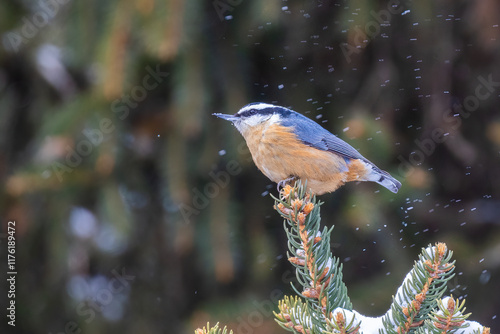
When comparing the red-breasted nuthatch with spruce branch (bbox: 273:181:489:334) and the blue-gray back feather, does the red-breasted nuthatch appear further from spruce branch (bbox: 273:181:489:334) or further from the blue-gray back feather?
spruce branch (bbox: 273:181:489:334)

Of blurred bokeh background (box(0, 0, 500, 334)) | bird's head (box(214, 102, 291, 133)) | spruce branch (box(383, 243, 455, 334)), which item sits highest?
spruce branch (box(383, 243, 455, 334))

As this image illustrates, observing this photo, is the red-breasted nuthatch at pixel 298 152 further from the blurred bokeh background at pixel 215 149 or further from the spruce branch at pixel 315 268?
the spruce branch at pixel 315 268

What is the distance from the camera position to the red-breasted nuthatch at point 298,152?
203 cm

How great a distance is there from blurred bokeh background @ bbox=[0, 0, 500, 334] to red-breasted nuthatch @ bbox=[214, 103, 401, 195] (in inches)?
13.3

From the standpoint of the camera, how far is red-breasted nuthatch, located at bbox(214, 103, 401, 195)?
2025 millimetres

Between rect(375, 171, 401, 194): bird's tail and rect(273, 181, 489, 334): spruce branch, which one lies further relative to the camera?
rect(375, 171, 401, 194): bird's tail

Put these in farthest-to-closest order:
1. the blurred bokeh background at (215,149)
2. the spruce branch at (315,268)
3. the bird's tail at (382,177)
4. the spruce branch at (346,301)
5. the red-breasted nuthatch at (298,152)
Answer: the blurred bokeh background at (215,149)
the bird's tail at (382,177)
the red-breasted nuthatch at (298,152)
the spruce branch at (315,268)
the spruce branch at (346,301)

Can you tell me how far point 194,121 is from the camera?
244 centimetres

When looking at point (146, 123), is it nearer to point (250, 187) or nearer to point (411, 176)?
point (250, 187)

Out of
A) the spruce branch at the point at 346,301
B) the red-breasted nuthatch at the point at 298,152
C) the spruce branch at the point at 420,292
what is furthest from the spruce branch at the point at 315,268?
the red-breasted nuthatch at the point at 298,152

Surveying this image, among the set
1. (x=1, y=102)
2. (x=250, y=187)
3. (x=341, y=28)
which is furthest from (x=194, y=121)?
(x=1, y=102)

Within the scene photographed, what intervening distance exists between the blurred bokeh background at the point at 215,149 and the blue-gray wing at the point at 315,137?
1.18ft

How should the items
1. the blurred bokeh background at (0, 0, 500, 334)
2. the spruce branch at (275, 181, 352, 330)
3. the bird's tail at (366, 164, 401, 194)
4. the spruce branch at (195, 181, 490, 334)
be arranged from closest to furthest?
the spruce branch at (195, 181, 490, 334), the spruce branch at (275, 181, 352, 330), the bird's tail at (366, 164, 401, 194), the blurred bokeh background at (0, 0, 500, 334)

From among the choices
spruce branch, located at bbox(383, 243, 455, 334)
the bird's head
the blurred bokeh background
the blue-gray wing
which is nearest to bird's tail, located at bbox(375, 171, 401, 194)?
the blue-gray wing
